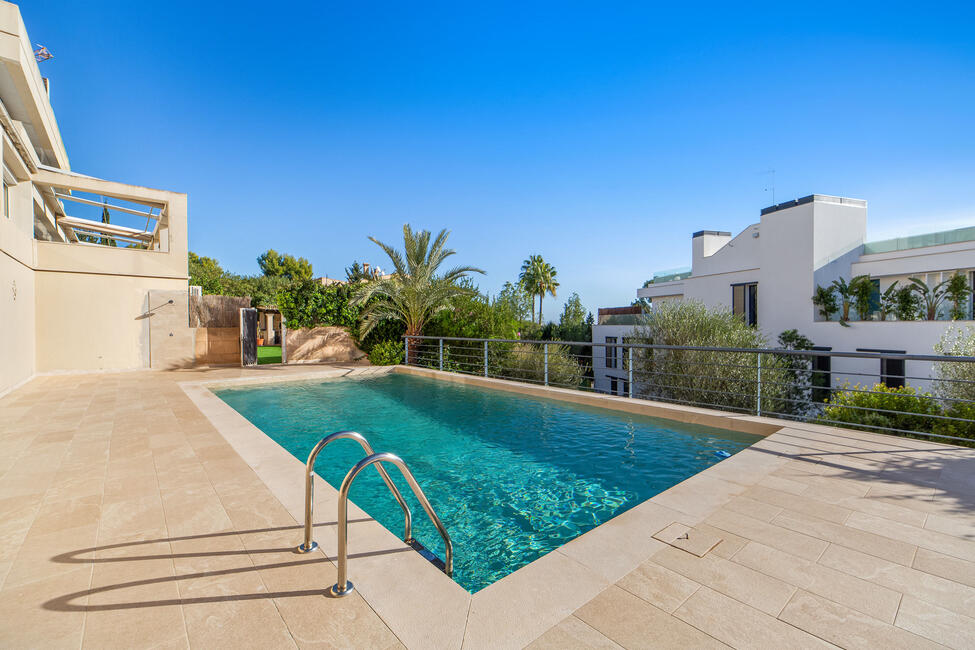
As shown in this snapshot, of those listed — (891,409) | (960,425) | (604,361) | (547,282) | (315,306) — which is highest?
(547,282)

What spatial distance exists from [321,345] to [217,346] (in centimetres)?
303

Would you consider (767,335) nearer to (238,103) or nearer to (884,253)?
(884,253)

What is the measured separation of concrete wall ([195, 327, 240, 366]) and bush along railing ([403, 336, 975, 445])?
539 centimetres

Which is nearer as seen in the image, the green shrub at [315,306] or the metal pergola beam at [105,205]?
the metal pergola beam at [105,205]

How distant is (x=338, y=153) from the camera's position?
54.6 feet

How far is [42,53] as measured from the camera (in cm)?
1356

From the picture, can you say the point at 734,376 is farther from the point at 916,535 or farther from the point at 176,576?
the point at 176,576

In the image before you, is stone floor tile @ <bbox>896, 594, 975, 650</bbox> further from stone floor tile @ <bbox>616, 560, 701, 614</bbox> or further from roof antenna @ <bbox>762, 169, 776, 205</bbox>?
roof antenna @ <bbox>762, 169, 776, 205</bbox>

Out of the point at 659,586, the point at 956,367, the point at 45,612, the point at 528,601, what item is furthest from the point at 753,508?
the point at 956,367

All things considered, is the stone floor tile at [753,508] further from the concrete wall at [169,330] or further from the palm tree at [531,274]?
the palm tree at [531,274]

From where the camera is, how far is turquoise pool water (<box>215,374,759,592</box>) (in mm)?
3295

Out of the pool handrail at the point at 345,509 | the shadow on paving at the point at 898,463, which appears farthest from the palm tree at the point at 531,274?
the pool handrail at the point at 345,509

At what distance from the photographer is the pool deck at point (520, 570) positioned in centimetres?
177

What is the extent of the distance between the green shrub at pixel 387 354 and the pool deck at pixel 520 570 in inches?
377
